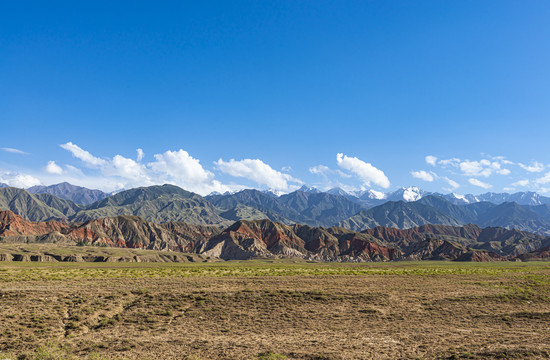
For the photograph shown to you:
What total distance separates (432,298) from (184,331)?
28061 mm

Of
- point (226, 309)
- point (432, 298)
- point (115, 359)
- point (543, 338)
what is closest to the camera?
point (115, 359)

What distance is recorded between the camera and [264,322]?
3064cm

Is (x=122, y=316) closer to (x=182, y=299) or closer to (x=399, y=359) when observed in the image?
(x=182, y=299)

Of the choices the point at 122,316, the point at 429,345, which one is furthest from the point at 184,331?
the point at 429,345

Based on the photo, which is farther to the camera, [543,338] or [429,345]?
[543,338]

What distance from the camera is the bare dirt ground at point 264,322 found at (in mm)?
22984

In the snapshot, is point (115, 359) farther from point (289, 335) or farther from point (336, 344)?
point (336, 344)

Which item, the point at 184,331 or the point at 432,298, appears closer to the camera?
the point at 184,331

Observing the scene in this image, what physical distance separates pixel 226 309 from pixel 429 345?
17.9 metres

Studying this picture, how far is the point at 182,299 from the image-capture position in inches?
1433

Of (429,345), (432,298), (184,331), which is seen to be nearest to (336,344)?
(429,345)

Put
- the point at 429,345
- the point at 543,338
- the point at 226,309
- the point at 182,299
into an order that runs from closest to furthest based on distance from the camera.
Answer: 1. the point at 429,345
2. the point at 543,338
3. the point at 226,309
4. the point at 182,299

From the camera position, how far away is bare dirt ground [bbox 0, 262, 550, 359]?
2298cm

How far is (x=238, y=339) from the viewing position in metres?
25.8
